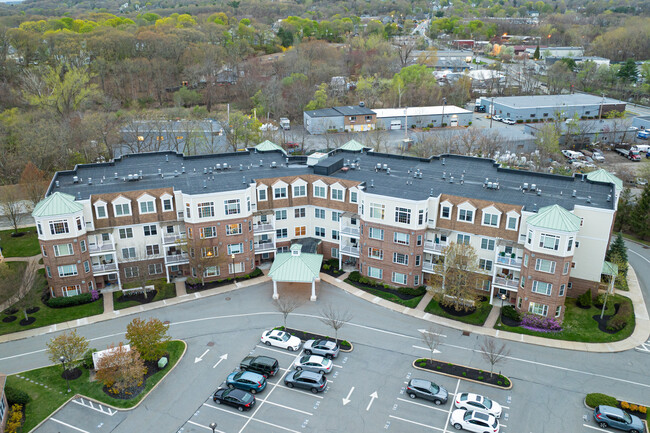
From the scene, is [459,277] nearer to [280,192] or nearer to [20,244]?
[280,192]

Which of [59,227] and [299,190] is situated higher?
[299,190]

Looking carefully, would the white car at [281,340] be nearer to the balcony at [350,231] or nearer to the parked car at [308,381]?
the parked car at [308,381]

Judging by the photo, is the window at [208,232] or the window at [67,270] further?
the window at [208,232]

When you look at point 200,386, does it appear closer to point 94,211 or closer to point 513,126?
point 94,211

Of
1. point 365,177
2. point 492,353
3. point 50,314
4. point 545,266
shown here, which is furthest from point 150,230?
point 545,266

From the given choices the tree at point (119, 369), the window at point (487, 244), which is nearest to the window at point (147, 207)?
the tree at point (119, 369)

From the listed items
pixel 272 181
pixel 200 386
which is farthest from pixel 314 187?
pixel 200 386
